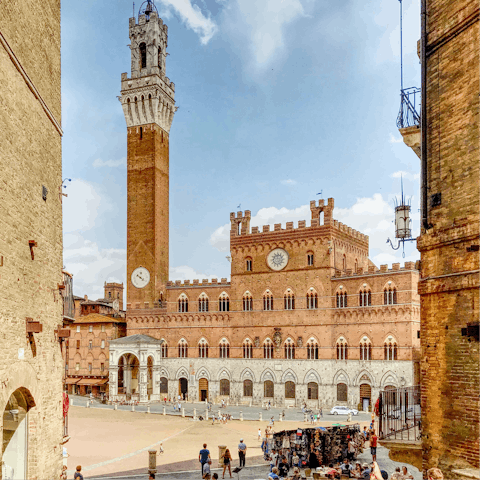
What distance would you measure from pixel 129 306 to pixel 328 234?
67.0ft

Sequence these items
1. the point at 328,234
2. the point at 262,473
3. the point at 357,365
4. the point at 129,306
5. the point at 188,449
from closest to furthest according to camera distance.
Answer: the point at 262,473, the point at 188,449, the point at 357,365, the point at 328,234, the point at 129,306

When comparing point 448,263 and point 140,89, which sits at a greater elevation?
point 140,89

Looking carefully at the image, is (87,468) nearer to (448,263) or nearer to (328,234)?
(448,263)

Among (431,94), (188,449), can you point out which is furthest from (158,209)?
(431,94)

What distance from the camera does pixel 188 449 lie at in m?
27.7

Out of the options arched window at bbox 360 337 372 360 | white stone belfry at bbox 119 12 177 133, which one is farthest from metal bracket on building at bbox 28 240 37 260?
white stone belfry at bbox 119 12 177 133

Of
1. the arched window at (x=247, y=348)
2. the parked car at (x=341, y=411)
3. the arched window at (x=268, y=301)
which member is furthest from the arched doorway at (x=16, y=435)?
the arched window at (x=247, y=348)

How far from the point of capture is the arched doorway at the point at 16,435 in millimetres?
12016

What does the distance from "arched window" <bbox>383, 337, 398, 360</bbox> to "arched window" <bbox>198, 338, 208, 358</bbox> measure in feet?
52.9

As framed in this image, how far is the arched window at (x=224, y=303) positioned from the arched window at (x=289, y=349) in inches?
258

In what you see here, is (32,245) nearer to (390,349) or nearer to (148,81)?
(390,349)

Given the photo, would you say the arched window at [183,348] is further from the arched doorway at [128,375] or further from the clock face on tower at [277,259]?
the clock face on tower at [277,259]

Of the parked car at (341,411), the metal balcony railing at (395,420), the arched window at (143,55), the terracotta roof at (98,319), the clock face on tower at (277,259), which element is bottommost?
the parked car at (341,411)

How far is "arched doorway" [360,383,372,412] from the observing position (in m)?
42.2
